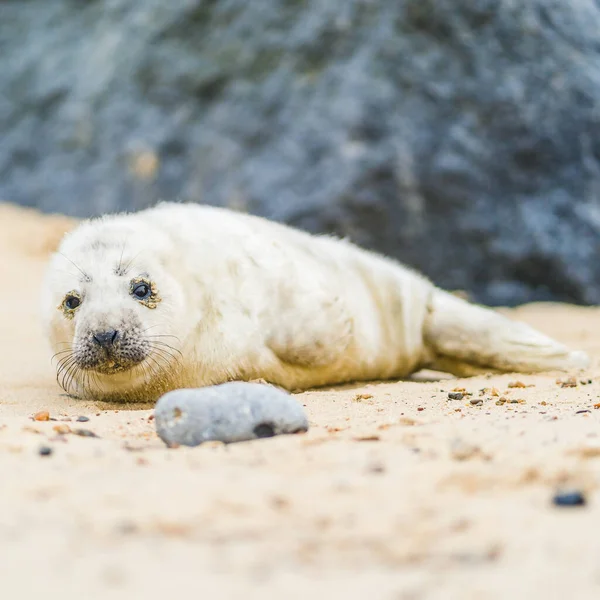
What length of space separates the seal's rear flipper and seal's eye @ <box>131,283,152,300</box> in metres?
1.51

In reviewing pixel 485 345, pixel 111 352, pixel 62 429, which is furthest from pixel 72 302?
pixel 485 345

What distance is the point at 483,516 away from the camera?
1.57m

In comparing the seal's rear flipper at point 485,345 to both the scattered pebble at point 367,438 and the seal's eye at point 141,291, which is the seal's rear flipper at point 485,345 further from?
the scattered pebble at point 367,438

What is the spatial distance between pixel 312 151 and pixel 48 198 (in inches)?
134

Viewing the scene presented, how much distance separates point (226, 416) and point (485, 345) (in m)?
2.21

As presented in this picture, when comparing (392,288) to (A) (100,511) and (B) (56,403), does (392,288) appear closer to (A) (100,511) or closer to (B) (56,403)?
(B) (56,403)

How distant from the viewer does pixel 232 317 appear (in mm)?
3678

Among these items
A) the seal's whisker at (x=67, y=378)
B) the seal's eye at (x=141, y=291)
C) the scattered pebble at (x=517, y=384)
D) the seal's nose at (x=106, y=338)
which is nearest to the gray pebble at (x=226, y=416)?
the seal's nose at (x=106, y=338)

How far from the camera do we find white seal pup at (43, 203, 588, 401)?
3.51 meters

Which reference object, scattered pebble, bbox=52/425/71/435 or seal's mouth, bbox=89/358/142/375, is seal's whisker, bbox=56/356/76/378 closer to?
seal's mouth, bbox=89/358/142/375

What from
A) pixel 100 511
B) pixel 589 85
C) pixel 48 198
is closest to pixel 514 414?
pixel 100 511

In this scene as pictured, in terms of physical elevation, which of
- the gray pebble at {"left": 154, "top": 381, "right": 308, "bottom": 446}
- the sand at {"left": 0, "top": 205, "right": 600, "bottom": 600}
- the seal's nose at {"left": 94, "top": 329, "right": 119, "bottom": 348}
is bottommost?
the sand at {"left": 0, "top": 205, "right": 600, "bottom": 600}

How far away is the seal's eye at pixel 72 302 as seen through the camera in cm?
357

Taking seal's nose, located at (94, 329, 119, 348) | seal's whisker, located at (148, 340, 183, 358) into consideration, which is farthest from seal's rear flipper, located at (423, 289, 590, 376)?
seal's nose, located at (94, 329, 119, 348)
